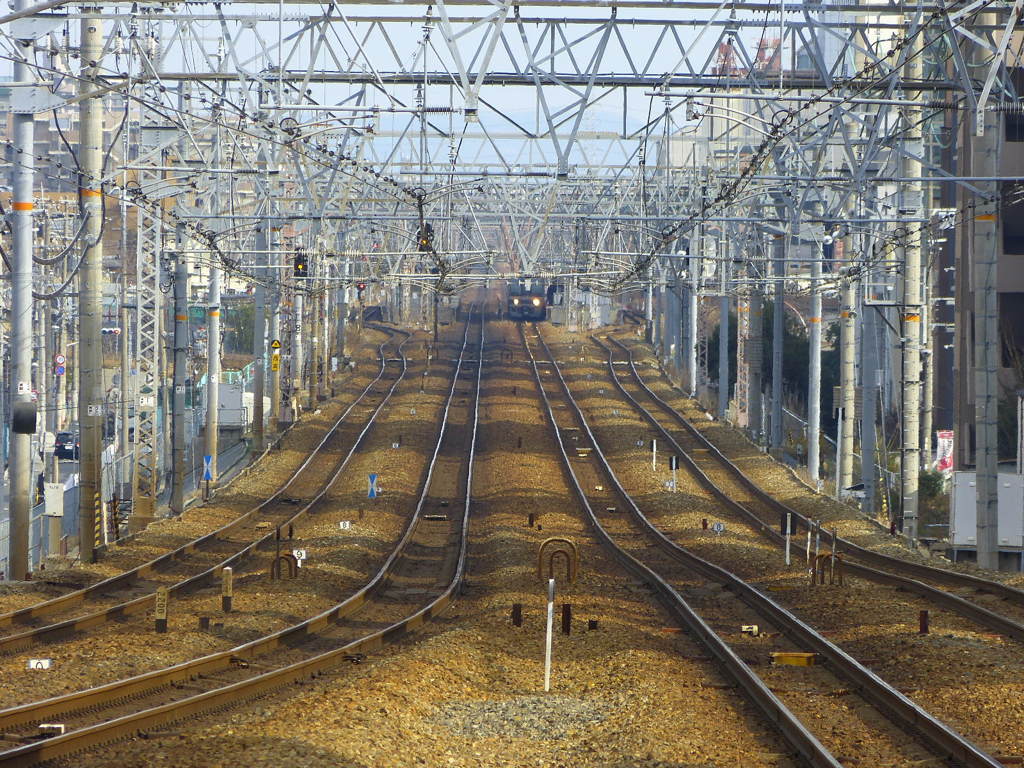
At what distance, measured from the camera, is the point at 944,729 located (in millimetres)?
8492

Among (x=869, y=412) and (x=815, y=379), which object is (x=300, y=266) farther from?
(x=869, y=412)

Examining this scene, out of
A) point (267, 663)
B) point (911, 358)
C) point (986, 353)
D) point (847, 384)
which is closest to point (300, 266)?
point (847, 384)

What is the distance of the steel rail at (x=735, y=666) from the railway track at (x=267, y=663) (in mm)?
2325

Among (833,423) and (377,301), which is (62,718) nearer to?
(833,423)

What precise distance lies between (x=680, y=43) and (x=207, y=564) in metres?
9.62

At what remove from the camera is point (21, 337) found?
55.7ft

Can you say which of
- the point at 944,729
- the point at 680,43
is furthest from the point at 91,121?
the point at 944,729

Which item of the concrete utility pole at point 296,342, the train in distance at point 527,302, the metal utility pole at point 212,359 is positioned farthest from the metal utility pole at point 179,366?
the train in distance at point 527,302

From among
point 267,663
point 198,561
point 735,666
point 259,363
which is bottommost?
point 198,561

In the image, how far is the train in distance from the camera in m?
75.8

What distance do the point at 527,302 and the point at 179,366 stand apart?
52762 millimetres

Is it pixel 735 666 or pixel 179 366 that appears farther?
pixel 179 366

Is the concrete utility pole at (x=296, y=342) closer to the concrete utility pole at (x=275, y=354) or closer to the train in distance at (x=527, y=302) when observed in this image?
the concrete utility pole at (x=275, y=354)

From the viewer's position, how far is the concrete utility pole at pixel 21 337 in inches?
663
